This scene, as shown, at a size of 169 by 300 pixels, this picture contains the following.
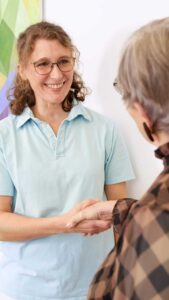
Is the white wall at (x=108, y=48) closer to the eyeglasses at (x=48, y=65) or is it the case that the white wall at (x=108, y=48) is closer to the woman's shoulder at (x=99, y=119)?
the woman's shoulder at (x=99, y=119)

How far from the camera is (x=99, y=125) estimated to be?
1.50 meters

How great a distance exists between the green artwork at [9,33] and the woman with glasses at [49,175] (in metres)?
0.36

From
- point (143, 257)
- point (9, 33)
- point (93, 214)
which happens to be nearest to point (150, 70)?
point (143, 257)

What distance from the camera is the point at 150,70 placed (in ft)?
2.72

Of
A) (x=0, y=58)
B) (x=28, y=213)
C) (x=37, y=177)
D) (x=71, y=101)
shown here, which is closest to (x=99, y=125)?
(x=71, y=101)

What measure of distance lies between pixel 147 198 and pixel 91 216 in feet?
1.55

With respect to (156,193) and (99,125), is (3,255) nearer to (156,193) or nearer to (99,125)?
(99,125)

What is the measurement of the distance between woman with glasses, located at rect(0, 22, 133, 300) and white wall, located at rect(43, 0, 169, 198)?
0.06m

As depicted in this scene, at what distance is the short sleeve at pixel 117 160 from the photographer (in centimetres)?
149

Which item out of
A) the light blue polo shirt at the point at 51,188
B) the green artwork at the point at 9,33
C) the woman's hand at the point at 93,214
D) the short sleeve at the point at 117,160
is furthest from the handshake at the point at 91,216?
the green artwork at the point at 9,33

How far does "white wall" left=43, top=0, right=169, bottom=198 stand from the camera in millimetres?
1430

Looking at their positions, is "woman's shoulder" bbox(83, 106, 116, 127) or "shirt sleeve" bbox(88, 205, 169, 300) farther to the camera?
"woman's shoulder" bbox(83, 106, 116, 127)

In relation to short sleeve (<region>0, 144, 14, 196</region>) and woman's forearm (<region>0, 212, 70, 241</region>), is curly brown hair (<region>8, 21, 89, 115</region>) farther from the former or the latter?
woman's forearm (<region>0, 212, 70, 241</region>)

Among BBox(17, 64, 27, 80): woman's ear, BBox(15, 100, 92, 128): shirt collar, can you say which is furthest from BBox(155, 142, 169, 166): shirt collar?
BBox(17, 64, 27, 80): woman's ear
